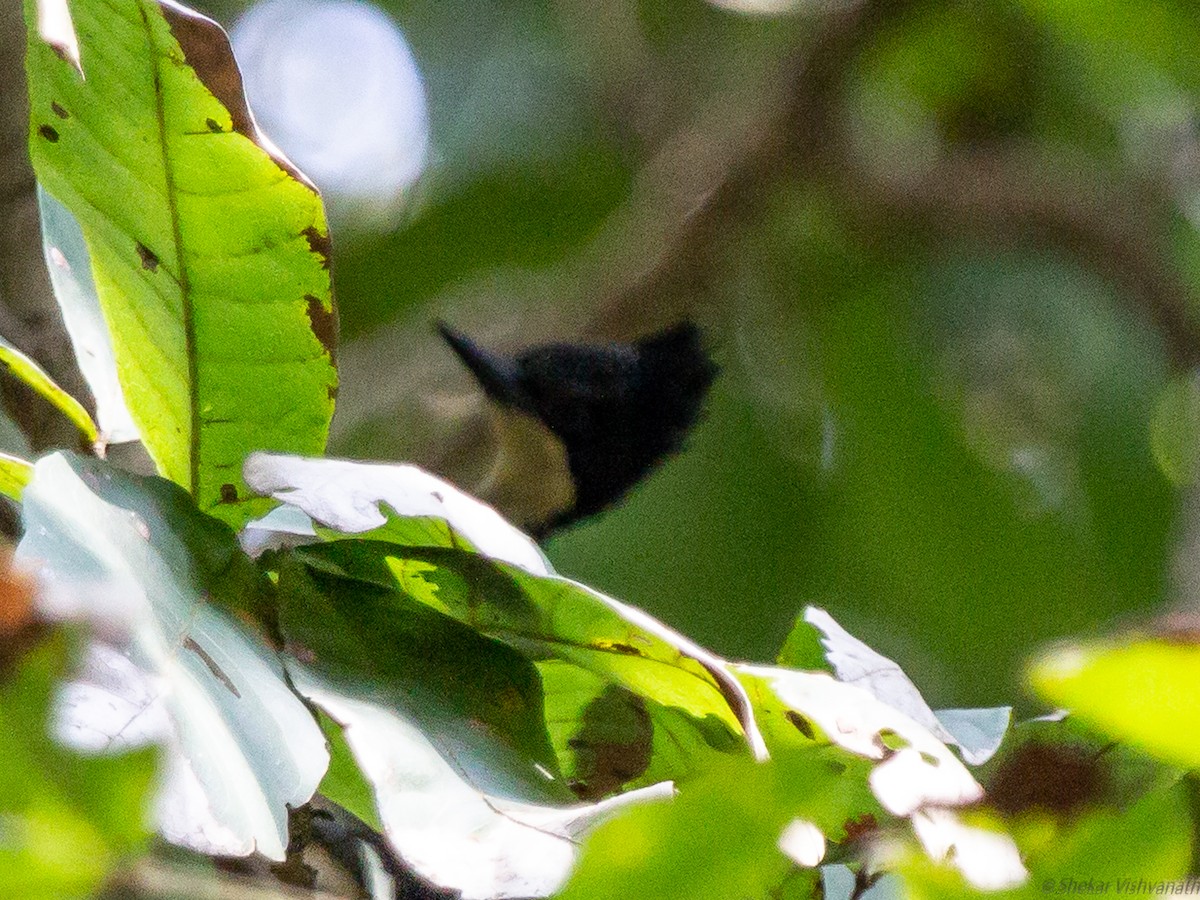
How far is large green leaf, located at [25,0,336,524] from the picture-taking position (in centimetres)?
88

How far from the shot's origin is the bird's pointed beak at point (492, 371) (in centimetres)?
213

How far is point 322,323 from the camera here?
0.95 metres

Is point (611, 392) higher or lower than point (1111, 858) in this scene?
lower

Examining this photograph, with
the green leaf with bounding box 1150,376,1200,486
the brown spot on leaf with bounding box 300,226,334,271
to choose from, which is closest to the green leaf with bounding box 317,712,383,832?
the brown spot on leaf with bounding box 300,226,334,271

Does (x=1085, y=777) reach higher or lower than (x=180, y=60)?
lower

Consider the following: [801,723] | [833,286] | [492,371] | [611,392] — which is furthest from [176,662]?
[833,286]

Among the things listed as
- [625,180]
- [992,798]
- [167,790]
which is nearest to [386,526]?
[167,790]

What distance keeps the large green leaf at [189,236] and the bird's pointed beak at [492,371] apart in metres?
1.11

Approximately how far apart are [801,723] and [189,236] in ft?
1.59

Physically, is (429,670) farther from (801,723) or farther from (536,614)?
(801,723)

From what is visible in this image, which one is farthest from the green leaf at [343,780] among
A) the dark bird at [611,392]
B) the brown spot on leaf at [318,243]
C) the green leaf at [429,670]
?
the dark bird at [611,392]

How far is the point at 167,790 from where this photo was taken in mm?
641

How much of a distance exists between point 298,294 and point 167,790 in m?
0.38

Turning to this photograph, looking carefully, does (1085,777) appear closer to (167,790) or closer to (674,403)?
(167,790)
